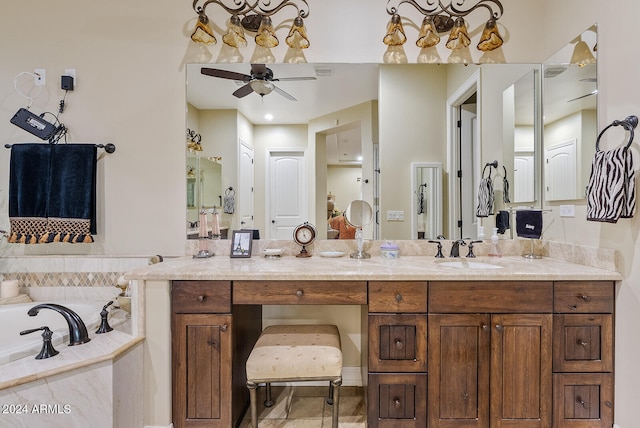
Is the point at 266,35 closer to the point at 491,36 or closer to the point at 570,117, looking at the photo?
the point at 491,36

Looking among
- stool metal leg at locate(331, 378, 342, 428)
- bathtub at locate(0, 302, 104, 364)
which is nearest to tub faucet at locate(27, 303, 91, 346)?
bathtub at locate(0, 302, 104, 364)

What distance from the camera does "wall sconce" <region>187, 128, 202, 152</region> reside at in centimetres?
218

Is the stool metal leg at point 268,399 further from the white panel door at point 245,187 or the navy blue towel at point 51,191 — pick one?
the navy blue towel at point 51,191

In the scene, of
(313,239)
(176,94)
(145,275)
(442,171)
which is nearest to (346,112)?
(442,171)

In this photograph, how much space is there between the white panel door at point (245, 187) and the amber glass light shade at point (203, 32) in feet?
2.22

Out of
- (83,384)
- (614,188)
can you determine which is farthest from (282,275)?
(614,188)

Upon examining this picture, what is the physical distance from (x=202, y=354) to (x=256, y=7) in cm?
221


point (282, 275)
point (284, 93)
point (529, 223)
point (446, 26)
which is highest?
point (446, 26)

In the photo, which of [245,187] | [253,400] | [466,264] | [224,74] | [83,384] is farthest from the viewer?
[245,187]

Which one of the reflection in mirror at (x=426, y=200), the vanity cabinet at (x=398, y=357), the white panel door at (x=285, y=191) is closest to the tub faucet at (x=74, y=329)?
the white panel door at (x=285, y=191)

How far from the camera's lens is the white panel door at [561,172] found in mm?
1929

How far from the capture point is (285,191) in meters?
2.27

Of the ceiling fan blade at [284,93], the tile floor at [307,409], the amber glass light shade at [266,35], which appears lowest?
the tile floor at [307,409]

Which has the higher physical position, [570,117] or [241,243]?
[570,117]
